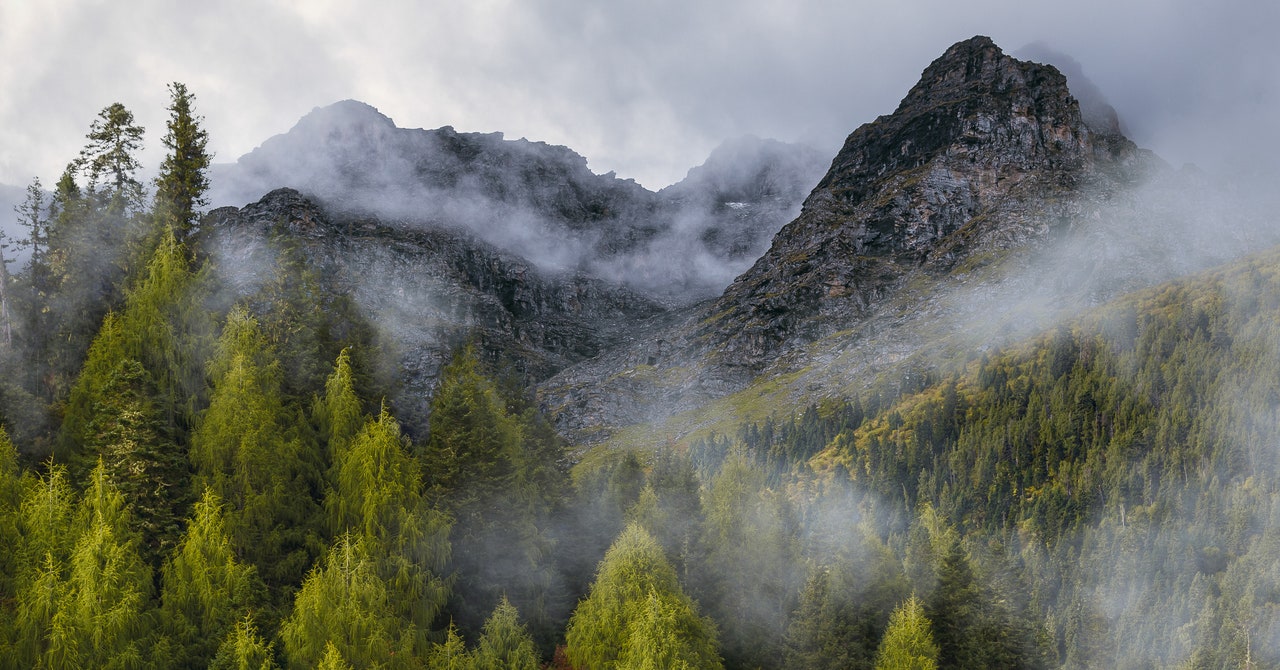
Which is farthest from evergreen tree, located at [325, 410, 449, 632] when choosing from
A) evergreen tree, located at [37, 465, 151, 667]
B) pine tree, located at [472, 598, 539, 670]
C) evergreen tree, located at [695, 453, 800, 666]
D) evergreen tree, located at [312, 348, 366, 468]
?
evergreen tree, located at [695, 453, 800, 666]

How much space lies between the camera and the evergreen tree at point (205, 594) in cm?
3959

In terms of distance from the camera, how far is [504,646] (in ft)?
164

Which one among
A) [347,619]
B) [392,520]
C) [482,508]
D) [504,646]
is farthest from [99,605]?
[482,508]

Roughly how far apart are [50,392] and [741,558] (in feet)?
176

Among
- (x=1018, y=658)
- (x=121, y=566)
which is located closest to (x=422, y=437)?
(x=121, y=566)

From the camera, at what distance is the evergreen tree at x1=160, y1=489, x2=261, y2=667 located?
3959 cm

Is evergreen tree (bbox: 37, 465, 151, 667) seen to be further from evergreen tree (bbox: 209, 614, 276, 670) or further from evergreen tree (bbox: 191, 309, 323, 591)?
evergreen tree (bbox: 191, 309, 323, 591)

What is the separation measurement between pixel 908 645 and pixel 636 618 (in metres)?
22.7

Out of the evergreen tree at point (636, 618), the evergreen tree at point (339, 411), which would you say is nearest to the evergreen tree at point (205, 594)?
the evergreen tree at point (339, 411)

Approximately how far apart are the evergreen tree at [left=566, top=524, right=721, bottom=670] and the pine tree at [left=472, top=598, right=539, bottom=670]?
544cm

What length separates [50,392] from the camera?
5025 centimetres

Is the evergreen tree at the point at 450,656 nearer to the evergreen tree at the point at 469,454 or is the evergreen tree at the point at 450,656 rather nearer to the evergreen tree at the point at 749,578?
the evergreen tree at the point at 469,454

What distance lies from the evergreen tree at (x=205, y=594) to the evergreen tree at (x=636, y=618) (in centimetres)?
2266

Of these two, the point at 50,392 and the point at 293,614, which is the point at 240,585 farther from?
the point at 50,392
